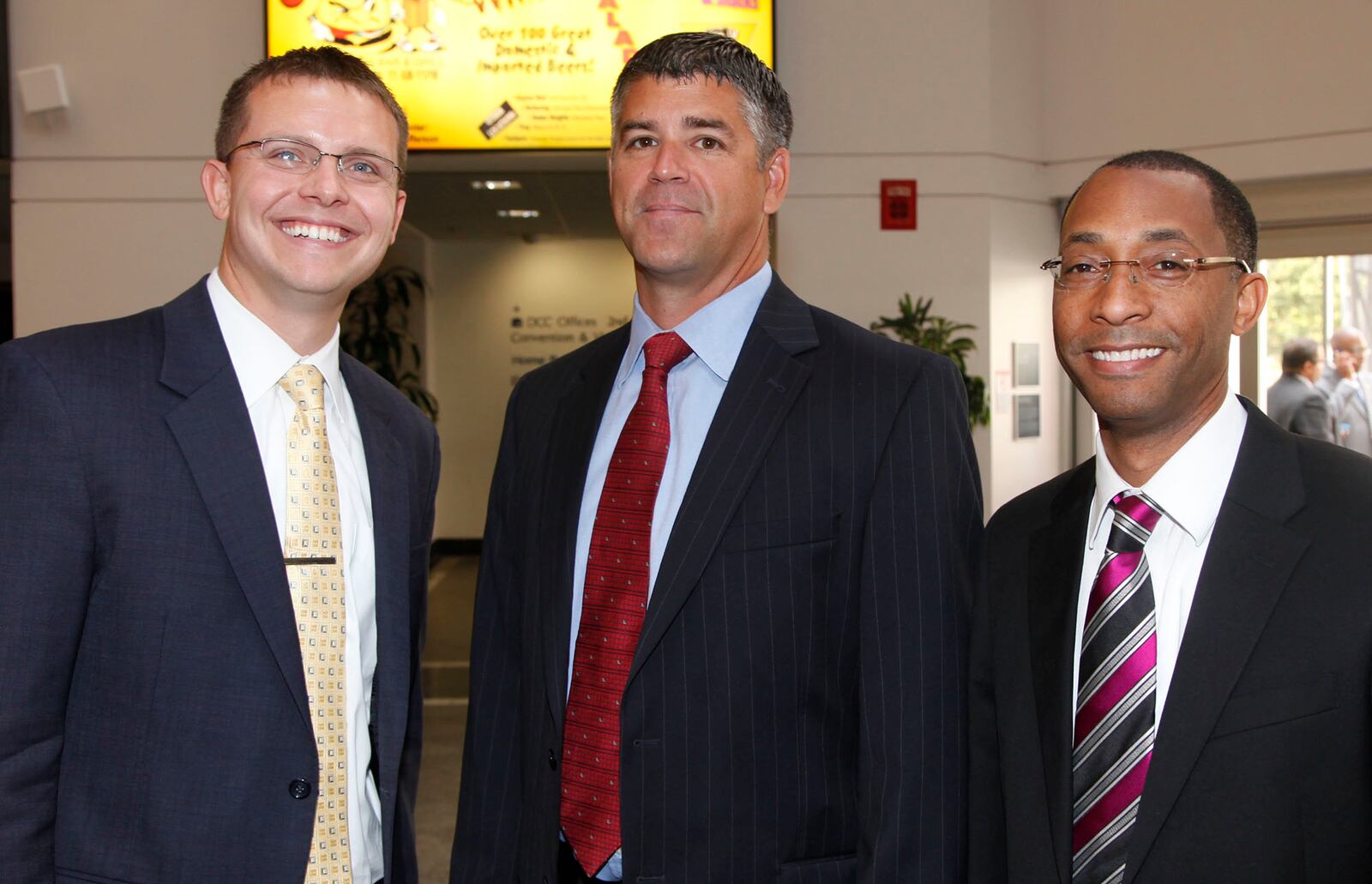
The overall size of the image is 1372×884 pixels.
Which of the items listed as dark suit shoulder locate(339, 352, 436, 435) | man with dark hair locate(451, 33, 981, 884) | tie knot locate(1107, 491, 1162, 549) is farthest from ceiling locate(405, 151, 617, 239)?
tie knot locate(1107, 491, 1162, 549)

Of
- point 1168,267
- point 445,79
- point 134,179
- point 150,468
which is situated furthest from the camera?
point 134,179

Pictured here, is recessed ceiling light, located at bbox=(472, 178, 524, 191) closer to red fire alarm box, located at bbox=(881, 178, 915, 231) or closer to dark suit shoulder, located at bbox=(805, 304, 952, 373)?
→ red fire alarm box, located at bbox=(881, 178, 915, 231)

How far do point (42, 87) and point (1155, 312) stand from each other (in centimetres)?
612

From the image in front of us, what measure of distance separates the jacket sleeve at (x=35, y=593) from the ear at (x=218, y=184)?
42cm

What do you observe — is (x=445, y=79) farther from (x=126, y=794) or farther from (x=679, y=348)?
(x=126, y=794)

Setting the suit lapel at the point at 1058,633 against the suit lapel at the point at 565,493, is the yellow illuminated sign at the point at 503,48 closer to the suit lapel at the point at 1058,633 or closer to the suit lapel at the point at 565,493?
the suit lapel at the point at 565,493

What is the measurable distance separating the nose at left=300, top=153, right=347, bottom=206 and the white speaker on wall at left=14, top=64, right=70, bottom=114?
5.00 metres

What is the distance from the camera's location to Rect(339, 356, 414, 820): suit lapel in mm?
1839

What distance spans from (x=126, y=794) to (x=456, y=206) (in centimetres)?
858

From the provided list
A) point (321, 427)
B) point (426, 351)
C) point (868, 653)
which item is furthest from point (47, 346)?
point (426, 351)

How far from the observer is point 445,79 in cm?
555

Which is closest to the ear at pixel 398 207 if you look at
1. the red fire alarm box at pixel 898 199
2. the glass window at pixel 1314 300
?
the red fire alarm box at pixel 898 199

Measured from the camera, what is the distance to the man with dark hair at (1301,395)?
19.1 ft

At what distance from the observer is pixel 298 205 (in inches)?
69.9
